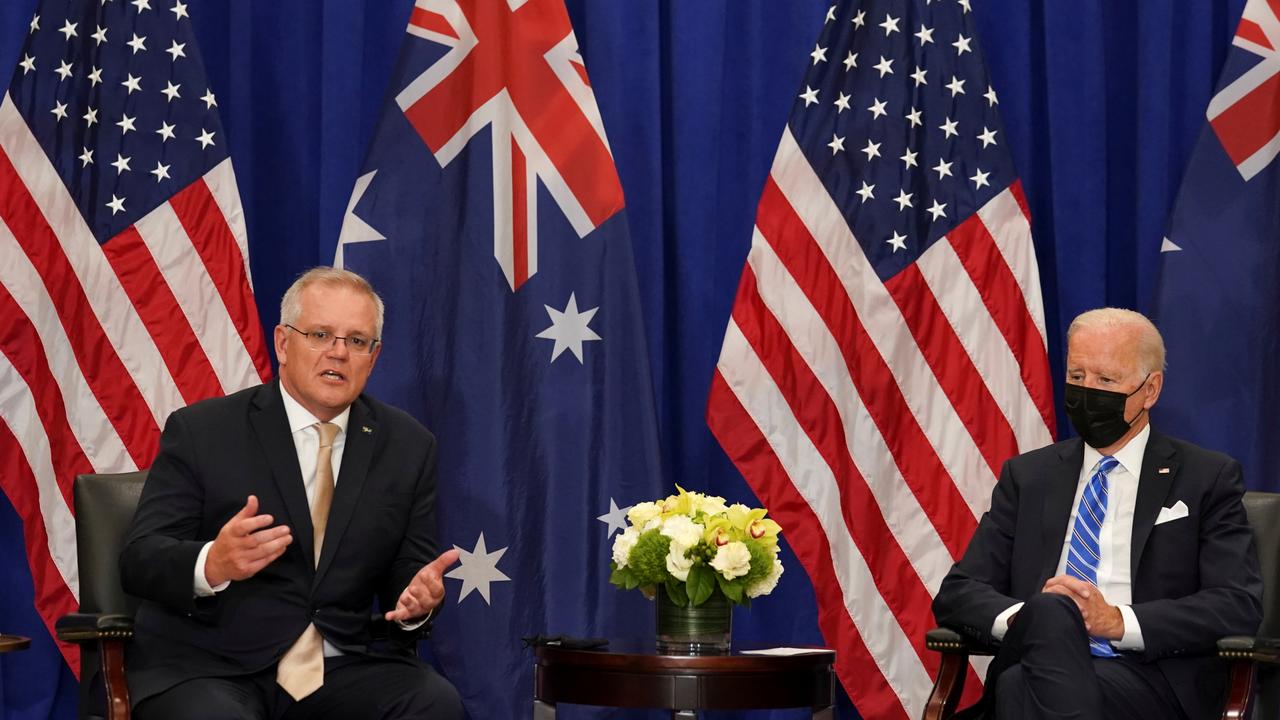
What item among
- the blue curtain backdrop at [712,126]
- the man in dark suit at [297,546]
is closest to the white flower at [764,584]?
the man in dark suit at [297,546]

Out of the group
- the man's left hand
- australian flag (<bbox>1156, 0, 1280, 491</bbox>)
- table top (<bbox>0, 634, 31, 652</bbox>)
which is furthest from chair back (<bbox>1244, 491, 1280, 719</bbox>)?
table top (<bbox>0, 634, 31, 652</bbox>)

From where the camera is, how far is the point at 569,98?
17.0 feet

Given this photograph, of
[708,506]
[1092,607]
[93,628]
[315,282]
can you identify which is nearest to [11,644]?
[93,628]

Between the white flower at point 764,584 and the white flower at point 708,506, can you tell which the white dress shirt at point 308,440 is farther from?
the white flower at point 764,584

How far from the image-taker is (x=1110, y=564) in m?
4.14

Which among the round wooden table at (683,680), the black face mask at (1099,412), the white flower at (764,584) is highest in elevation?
the black face mask at (1099,412)

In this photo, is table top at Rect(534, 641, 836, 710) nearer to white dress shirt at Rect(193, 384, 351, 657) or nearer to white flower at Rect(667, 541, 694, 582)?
white flower at Rect(667, 541, 694, 582)

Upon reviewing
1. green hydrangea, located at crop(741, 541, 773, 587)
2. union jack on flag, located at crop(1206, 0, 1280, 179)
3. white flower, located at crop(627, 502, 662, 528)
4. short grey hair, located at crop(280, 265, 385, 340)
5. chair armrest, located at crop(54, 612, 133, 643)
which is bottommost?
chair armrest, located at crop(54, 612, 133, 643)

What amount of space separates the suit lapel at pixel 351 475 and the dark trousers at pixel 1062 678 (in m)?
1.71

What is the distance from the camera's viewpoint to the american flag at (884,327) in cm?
520

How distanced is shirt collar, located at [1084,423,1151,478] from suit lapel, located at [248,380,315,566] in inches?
85.2

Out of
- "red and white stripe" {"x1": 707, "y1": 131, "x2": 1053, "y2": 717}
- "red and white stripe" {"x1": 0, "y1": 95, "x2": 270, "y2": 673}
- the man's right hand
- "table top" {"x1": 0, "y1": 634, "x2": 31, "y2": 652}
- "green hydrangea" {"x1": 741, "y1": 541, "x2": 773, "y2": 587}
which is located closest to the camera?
the man's right hand

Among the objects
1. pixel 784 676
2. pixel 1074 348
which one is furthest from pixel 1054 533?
pixel 784 676

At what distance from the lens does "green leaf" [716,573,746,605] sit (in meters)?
4.02
